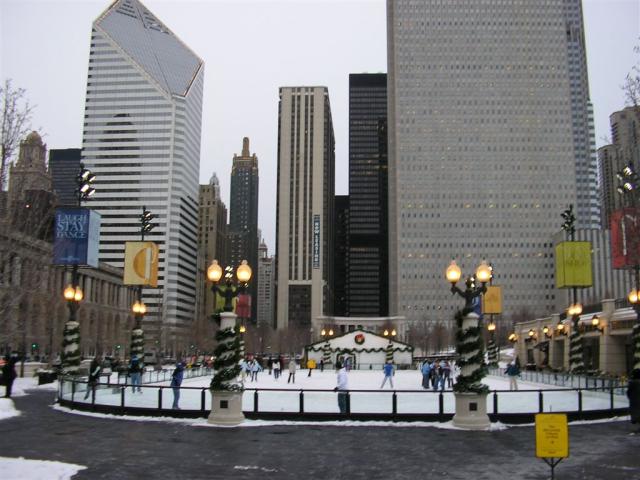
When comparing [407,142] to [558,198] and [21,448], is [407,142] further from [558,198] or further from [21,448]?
[21,448]

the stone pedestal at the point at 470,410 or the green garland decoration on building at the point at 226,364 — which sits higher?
the green garland decoration on building at the point at 226,364

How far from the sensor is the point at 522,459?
47.6 ft

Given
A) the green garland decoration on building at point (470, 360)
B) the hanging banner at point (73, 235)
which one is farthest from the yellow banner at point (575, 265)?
the hanging banner at point (73, 235)

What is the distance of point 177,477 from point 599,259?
196934 millimetres

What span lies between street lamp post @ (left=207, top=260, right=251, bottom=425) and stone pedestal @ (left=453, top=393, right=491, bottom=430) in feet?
23.0

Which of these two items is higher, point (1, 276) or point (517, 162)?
point (517, 162)

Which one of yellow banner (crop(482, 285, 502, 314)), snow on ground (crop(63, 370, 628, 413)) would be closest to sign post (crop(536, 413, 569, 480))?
snow on ground (crop(63, 370, 628, 413))

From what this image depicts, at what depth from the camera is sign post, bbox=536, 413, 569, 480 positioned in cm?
1042

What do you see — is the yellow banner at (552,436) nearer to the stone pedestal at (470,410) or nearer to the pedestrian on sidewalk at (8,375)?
the stone pedestal at (470,410)

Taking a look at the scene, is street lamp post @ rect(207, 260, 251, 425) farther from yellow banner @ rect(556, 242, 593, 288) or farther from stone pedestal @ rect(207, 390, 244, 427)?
yellow banner @ rect(556, 242, 593, 288)

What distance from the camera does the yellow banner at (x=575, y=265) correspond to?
119ft

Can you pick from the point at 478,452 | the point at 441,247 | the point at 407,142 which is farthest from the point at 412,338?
the point at 478,452

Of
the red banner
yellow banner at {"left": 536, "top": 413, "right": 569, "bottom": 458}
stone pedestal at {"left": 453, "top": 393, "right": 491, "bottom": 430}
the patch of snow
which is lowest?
the patch of snow

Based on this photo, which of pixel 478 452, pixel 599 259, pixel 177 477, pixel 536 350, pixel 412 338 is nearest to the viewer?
pixel 177 477
